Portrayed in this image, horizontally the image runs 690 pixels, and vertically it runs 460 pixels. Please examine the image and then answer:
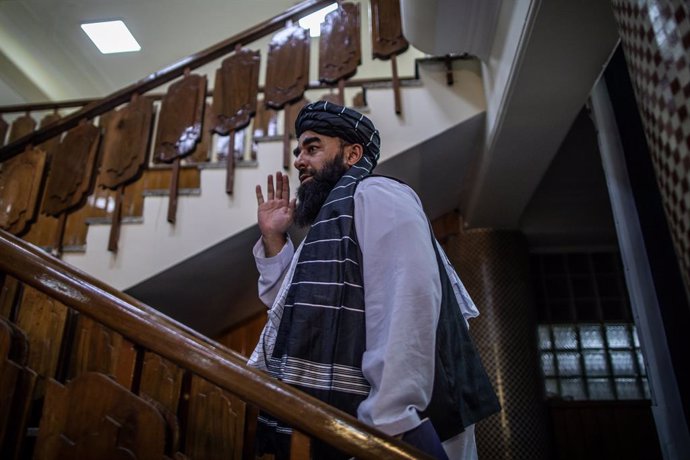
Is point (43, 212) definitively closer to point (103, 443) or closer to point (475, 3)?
point (103, 443)

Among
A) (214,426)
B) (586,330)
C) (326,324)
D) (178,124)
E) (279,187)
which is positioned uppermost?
(178,124)

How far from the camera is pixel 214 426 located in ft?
3.32

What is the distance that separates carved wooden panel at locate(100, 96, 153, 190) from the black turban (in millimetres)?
1490

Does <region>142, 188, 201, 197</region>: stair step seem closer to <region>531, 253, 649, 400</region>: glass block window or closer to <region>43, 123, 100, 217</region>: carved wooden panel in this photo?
<region>43, 123, 100, 217</region>: carved wooden panel

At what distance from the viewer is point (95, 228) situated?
2482 millimetres

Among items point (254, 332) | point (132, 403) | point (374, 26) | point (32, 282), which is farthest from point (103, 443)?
point (254, 332)

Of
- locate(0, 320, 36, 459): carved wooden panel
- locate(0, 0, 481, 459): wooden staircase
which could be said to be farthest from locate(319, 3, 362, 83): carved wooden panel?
locate(0, 320, 36, 459): carved wooden panel

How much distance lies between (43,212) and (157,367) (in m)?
1.60

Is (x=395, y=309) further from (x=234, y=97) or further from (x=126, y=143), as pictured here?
(x=126, y=143)

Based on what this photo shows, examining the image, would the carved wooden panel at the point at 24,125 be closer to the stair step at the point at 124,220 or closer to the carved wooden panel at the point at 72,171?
the carved wooden panel at the point at 72,171

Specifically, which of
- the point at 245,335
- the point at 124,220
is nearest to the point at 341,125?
the point at 124,220

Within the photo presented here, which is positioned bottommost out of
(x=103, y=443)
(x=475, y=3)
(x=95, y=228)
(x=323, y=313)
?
(x=103, y=443)

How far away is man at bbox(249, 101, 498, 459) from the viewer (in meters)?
0.85

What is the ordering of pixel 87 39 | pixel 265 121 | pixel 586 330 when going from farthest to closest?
pixel 87 39, pixel 265 121, pixel 586 330
